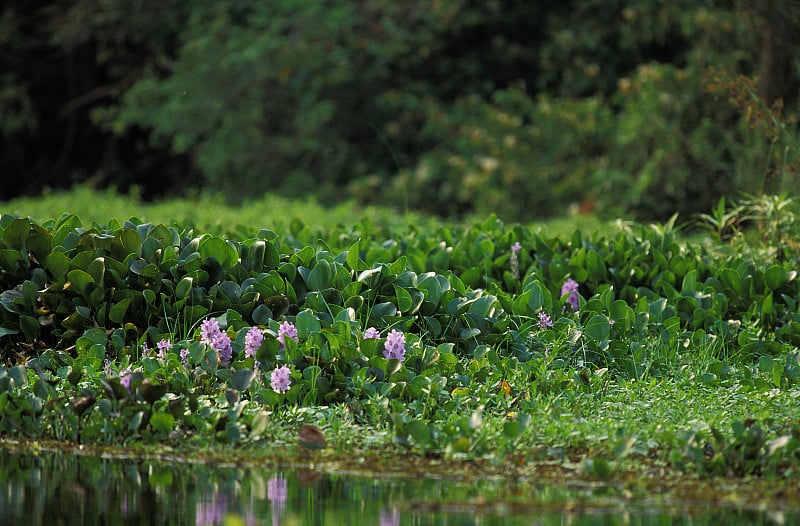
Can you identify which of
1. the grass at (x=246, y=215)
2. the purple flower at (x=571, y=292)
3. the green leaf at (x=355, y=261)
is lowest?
the grass at (x=246, y=215)

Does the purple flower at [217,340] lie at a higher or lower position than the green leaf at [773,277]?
higher

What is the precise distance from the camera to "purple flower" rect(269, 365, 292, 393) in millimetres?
3777

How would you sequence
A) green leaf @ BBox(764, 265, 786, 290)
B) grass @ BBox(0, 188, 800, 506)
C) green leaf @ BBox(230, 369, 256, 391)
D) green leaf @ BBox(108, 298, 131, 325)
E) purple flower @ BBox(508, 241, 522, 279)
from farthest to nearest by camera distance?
purple flower @ BBox(508, 241, 522, 279)
green leaf @ BBox(764, 265, 786, 290)
green leaf @ BBox(108, 298, 131, 325)
green leaf @ BBox(230, 369, 256, 391)
grass @ BBox(0, 188, 800, 506)

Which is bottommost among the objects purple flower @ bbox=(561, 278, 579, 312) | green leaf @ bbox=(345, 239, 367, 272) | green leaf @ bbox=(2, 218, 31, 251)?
purple flower @ bbox=(561, 278, 579, 312)

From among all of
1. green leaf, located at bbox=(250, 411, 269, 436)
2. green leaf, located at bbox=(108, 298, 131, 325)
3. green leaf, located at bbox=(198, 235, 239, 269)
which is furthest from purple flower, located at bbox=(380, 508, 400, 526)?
green leaf, located at bbox=(198, 235, 239, 269)

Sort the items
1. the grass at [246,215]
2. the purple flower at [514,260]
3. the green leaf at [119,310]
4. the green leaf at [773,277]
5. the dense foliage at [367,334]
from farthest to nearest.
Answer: the grass at [246,215] < the purple flower at [514,260] < the green leaf at [773,277] < the green leaf at [119,310] < the dense foliage at [367,334]

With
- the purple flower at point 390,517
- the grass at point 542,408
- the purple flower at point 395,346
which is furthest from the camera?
the purple flower at point 395,346

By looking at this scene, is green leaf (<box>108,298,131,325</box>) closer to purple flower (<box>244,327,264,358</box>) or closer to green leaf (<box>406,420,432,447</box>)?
purple flower (<box>244,327,264,358</box>)

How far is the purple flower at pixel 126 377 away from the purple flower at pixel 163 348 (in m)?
0.17

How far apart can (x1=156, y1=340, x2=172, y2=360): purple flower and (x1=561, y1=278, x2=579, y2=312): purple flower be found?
1.74 m

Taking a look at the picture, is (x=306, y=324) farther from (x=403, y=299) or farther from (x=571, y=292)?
(x=571, y=292)

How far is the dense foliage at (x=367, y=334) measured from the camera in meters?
3.61

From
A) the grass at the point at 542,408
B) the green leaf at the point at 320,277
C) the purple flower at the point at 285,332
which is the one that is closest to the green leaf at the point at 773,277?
the grass at the point at 542,408

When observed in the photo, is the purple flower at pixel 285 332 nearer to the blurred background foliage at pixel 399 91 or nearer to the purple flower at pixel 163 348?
the purple flower at pixel 163 348
